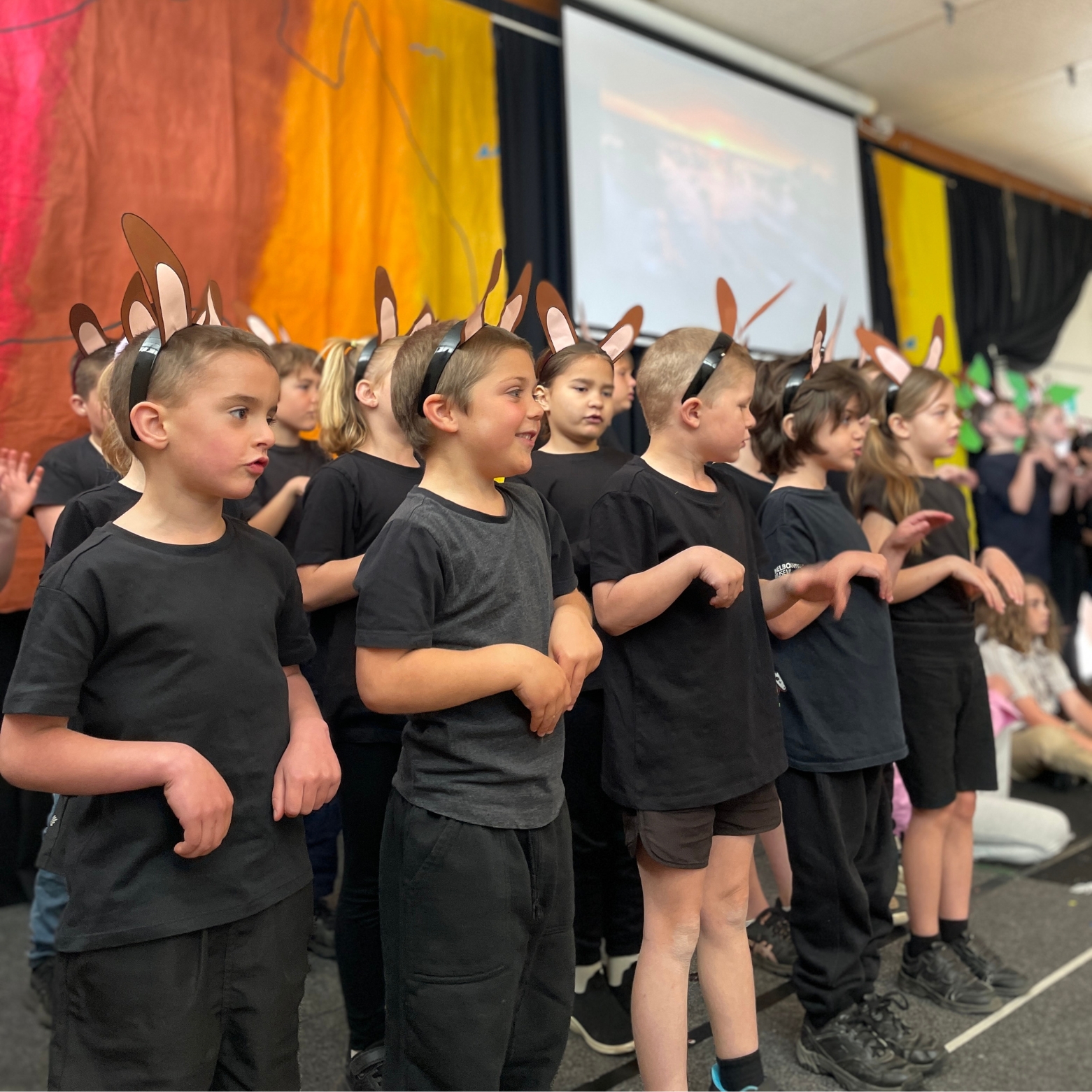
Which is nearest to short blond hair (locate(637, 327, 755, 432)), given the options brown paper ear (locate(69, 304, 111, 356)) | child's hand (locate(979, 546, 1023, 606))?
child's hand (locate(979, 546, 1023, 606))

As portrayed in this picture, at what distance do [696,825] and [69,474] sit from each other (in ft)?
4.63

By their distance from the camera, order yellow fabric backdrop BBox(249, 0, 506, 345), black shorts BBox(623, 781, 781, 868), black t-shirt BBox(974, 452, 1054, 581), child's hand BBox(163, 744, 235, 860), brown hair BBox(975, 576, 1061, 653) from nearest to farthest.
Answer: child's hand BBox(163, 744, 235, 860)
black shorts BBox(623, 781, 781, 868)
yellow fabric backdrop BBox(249, 0, 506, 345)
brown hair BBox(975, 576, 1061, 653)
black t-shirt BBox(974, 452, 1054, 581)

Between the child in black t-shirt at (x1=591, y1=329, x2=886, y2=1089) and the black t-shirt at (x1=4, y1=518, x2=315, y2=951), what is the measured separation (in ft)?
1.86

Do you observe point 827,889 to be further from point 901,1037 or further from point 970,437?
point 970,437

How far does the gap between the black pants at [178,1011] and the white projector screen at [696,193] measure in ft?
9.99

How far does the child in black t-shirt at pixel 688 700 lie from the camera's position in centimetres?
149

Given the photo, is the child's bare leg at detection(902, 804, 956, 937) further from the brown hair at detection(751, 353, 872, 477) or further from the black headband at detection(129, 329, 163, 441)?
the black headband at detection(129, 329, 163, 441)

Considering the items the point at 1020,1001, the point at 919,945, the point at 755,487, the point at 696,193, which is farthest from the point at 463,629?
the point at 696,193

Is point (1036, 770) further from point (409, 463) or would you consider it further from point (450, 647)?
point (450, 647)

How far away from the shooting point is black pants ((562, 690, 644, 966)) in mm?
1977

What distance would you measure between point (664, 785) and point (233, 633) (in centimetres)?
69

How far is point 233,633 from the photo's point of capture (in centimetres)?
113

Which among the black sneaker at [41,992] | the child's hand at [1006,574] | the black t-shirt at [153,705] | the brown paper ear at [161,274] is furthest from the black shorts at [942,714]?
the black sneaker at [41,992]

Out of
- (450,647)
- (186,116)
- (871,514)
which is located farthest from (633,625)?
(186,116)
